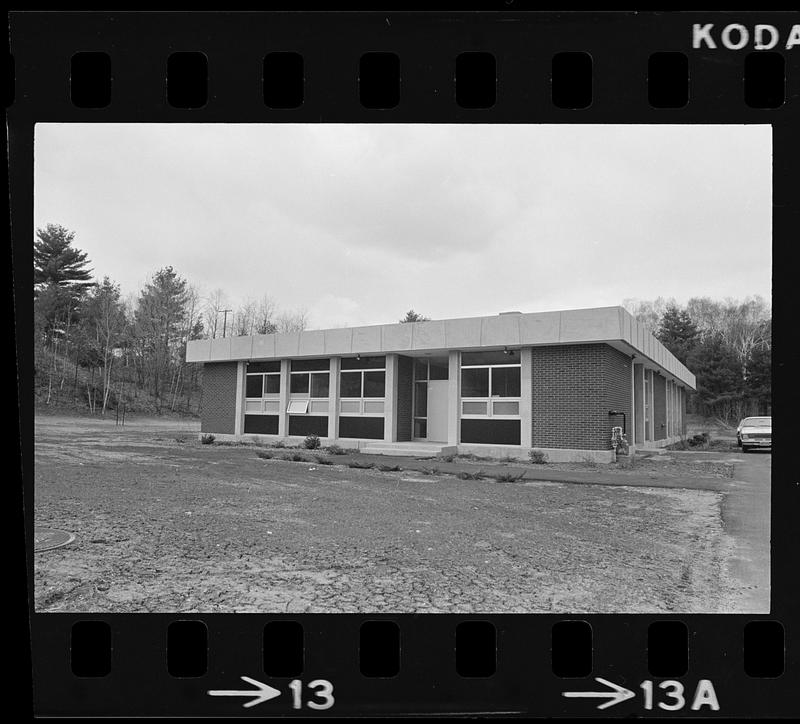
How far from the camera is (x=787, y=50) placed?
232 centimetres

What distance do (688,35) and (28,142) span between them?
290 centimetres

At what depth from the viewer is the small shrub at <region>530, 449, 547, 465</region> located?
14380 millimetres

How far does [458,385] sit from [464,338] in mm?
1471

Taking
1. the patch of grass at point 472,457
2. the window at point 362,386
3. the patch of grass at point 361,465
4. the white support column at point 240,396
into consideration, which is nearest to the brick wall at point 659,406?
the patch of grass at point 472,457

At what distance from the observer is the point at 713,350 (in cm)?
1431

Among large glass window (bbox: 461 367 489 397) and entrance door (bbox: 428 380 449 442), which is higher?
large glass window (bbox: 461 367 489 397)

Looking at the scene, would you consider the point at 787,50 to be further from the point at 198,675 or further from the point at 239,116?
the point at 198,675

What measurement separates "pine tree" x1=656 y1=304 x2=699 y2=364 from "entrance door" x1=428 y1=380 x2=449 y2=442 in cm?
796

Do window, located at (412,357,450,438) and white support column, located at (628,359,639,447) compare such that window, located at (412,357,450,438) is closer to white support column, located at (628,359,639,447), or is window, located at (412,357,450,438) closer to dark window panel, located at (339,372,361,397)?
dark window panel, located at (339,372,361,397)

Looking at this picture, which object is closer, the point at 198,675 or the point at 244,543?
the point at 198,675

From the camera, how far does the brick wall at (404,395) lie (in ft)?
59.0

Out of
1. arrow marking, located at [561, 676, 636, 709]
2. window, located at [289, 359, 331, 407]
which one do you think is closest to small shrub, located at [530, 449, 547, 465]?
window, located at [289, 359, 331, 407]

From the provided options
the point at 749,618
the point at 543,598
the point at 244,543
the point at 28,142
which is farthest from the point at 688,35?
the point at 244,543

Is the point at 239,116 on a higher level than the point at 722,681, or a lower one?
higher
